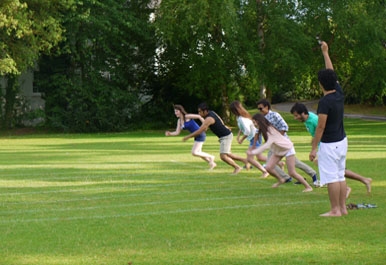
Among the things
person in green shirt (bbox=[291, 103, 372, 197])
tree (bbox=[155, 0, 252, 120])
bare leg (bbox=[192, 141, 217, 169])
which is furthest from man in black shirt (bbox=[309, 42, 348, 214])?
tree (bbox=[155, 0, 252, 120])

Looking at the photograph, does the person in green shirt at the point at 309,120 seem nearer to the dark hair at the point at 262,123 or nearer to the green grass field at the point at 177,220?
the green grass field at the point at 177,220

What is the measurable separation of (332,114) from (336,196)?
3.58 feet

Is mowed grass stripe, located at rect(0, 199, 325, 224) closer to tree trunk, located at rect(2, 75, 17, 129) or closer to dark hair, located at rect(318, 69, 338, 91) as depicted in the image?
dark hair, located at rect(318, 69, 338, 91)

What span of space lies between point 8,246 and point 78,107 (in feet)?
119

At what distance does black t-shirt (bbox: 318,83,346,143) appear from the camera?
10266mm

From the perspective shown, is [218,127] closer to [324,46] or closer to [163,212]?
[324,46]

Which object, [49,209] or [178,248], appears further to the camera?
[49,209]

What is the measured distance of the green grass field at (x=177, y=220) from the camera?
8078 millimetres

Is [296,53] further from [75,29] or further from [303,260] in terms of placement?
[303,260]

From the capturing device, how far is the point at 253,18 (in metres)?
43.6

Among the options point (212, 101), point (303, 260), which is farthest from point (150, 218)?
point (212, 101)

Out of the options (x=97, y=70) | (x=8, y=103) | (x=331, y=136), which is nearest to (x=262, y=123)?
(x=331, y=136)

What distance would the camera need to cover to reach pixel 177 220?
411 inches

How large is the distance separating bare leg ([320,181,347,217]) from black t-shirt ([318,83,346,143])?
23.7 inches
